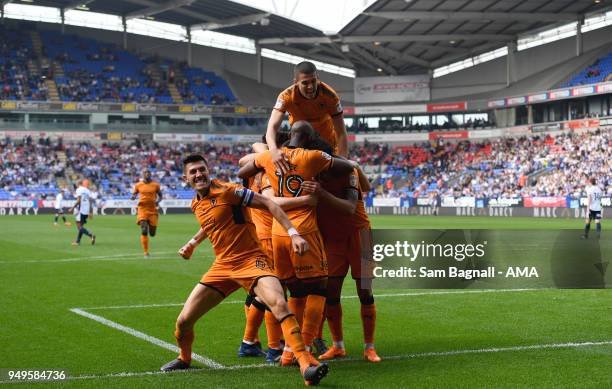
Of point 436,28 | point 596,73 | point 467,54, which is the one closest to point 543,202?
point 596,73

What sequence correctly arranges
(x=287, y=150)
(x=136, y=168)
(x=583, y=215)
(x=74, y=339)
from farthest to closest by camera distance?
(x=136, y=168), (x=583, y=215), (x=74, y=339), (x=287, y=150)

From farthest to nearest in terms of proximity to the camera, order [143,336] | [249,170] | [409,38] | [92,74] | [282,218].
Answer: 1. [92,74]
2. [409,38]
3. [143,336]
4. [249,170]
5. [282,218]

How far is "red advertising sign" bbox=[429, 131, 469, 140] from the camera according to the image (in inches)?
2835

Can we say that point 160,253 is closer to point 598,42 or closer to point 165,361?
point 165,361

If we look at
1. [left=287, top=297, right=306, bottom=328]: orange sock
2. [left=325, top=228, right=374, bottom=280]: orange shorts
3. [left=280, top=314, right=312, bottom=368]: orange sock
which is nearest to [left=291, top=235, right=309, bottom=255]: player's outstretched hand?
[left=280, top=314, right=312, bottom=368]: orange sock

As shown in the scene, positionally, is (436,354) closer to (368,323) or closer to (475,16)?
(368,323)

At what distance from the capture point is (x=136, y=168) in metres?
67.9

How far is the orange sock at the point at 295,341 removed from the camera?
6434 millimetres

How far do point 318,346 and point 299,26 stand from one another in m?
58.0

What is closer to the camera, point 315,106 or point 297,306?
point 297,306

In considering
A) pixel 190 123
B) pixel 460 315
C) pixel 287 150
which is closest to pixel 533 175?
pixel 190 123

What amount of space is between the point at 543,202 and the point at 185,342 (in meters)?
43.7

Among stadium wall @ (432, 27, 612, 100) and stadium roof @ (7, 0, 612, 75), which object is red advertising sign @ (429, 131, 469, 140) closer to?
stadium wall @ (432, 27, 612, 100)

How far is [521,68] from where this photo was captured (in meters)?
69.2
